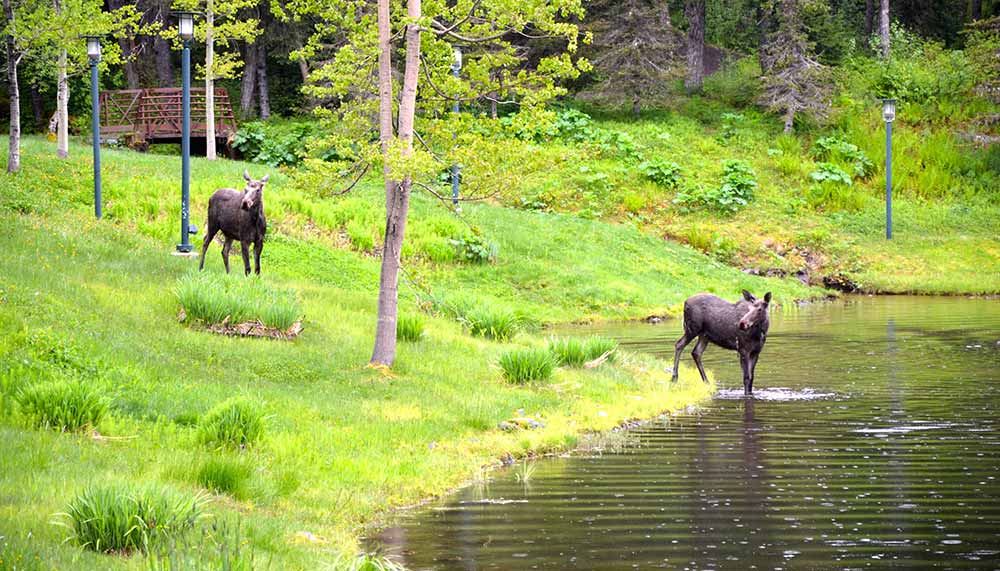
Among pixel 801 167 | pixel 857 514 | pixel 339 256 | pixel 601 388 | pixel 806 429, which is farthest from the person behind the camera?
pixel 801 167

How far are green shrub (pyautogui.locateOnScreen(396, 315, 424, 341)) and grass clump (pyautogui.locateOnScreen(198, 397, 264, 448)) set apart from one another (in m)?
7.87

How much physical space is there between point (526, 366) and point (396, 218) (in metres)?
3.17

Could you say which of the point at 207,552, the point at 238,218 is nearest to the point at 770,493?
the point at 207,552

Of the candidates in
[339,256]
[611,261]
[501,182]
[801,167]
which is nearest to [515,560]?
[501,182]

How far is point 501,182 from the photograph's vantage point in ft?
59.5

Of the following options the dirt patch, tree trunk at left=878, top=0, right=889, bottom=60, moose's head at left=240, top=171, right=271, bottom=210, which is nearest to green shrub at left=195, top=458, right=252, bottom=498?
the dirt patch

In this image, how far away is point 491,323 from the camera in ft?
77.9

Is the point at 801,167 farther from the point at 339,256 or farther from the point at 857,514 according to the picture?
the point at 857,514

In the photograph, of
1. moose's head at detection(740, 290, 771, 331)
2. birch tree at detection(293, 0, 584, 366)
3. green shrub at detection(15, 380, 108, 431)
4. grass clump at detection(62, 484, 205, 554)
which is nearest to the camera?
grass clump at detection(62, 484, 205, 554)

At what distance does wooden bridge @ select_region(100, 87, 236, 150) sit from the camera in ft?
157

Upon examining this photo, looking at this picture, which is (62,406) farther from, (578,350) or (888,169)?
(888,169)

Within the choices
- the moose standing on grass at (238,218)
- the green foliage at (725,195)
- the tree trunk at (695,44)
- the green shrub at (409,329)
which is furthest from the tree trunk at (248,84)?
the green shrub at (409,329)

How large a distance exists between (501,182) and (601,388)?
397cm

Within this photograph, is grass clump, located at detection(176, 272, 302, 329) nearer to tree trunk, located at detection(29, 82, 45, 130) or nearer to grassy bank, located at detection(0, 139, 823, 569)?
grassy bank, located at detection(0, 139, 823, 569)
